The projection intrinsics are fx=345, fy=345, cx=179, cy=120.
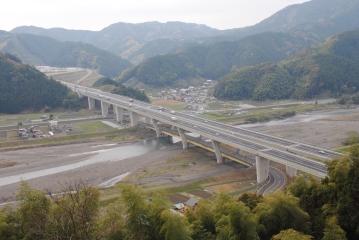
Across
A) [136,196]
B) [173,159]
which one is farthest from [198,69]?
[136,196]

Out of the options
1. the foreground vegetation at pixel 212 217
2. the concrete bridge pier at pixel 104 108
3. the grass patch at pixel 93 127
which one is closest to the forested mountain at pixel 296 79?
the concrete bridge pier at pixel 104 108

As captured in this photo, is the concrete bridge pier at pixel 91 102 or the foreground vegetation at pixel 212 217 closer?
the foreground vegetation at pixel 212 217

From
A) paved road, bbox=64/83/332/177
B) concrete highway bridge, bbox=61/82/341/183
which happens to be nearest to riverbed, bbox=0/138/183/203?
concrete highway bridge, bbox=61/82/341/183

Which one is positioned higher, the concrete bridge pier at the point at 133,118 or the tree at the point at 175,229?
the tree at the point at 175,229

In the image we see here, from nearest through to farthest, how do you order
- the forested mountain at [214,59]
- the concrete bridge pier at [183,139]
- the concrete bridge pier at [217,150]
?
the concrete bridge pier at [217,150] → the concrete bridge pier at [183,139] → the forested mountain at [214,59]

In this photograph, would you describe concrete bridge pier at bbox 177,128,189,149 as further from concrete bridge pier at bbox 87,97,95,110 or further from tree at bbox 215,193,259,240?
concrete bridge pier at bbox 87,97,95,110

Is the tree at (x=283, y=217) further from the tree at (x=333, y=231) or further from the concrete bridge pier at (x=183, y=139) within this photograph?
the concrete bridge pier at (x=183, y=139)

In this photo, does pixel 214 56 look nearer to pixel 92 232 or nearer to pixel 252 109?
pixel 252 109
